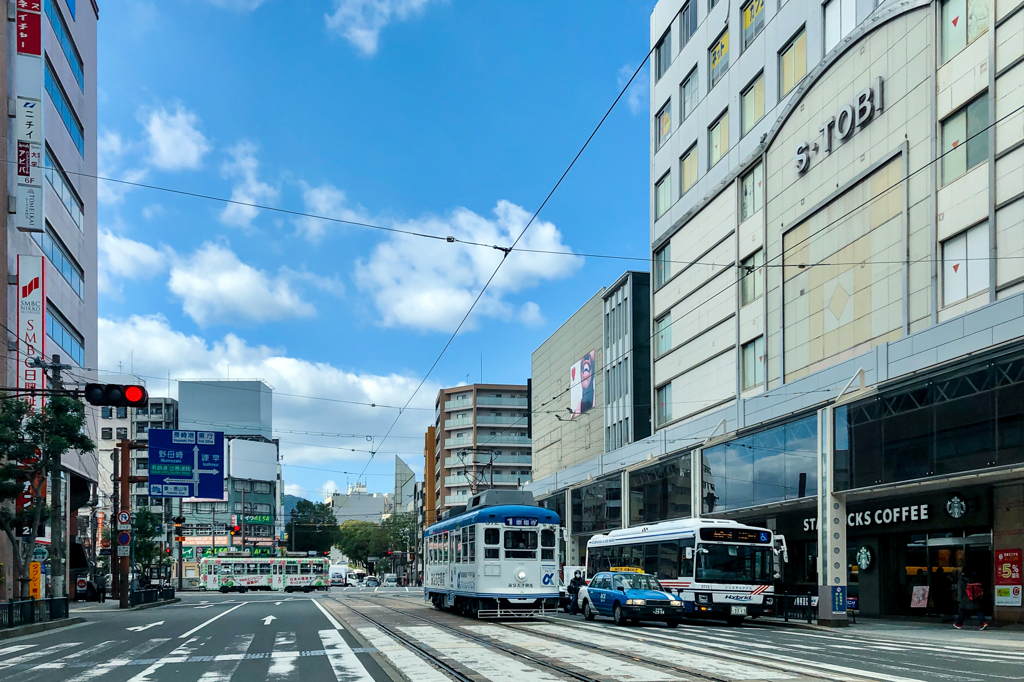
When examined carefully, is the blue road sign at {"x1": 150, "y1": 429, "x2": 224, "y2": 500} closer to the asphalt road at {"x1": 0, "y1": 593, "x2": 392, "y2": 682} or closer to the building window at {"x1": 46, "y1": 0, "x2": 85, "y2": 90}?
the building window at {"x1": 46, "y1": 0, "x2": 85, "y2": 90}

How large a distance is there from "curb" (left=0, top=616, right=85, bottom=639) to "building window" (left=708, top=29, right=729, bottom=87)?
33.7 meters

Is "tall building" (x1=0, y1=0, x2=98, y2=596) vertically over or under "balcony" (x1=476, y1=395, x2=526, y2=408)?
over

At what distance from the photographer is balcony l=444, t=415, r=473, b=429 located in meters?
120

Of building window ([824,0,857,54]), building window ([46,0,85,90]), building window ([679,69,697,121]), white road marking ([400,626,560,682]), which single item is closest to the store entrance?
white road marking ([400,626,560,682])

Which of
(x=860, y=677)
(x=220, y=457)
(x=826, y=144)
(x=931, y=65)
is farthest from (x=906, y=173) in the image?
(x=220, y=457)

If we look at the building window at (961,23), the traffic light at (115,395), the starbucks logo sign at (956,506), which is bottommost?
the starbucks logo sign at (956,506)

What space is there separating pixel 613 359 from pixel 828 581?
32109 millimetres

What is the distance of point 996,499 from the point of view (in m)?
28.3

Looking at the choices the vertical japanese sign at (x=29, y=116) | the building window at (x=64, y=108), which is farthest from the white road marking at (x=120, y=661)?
the building window at (x=64, y=108)

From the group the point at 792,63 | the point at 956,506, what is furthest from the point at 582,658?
the point at 792,63

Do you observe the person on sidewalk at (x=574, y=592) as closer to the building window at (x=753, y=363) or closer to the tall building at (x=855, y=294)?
the tall building at (x=855, y=294)

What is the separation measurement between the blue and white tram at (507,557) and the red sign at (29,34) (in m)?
28.5

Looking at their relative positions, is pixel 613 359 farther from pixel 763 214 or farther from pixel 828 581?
pixel 828 581

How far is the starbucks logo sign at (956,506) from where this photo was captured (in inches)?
1148
